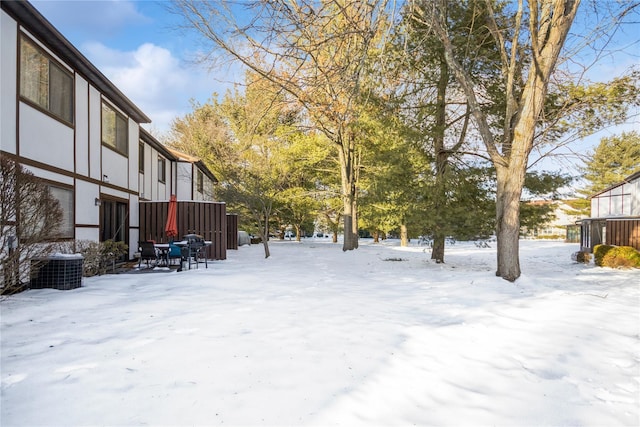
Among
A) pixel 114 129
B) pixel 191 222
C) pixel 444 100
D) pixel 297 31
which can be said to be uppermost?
pixel 444 100

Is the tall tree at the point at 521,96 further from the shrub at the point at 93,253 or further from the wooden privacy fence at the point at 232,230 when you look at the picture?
the wooden privacy fence at the point at 232,230

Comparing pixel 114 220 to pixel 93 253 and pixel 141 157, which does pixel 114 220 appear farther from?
pixel 141 157

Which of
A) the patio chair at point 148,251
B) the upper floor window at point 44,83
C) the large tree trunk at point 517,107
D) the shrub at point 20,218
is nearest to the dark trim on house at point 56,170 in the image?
the shrub at point 20,218

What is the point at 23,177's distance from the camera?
4.96 m

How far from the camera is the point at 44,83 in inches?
275

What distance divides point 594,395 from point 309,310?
3240 millimetres

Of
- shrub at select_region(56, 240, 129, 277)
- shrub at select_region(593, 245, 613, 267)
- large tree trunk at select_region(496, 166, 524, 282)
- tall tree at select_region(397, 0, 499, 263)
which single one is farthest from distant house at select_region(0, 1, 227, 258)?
shrub at select_region(593, 245, 613, 267)

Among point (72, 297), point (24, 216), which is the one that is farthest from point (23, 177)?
point (72, 297)

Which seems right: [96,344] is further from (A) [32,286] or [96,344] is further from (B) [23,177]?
(A) [32,286]

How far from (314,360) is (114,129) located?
9.85 meters

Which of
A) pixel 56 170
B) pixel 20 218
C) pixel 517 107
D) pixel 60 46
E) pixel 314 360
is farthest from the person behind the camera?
pixel 517 107

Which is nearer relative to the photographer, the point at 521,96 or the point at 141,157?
the point at 521,96

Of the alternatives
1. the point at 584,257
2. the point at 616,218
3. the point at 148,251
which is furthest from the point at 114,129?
the point at 616,218

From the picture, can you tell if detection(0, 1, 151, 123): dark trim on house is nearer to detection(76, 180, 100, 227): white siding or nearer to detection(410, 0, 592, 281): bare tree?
detection(76, 180, 100, 227): white siding
